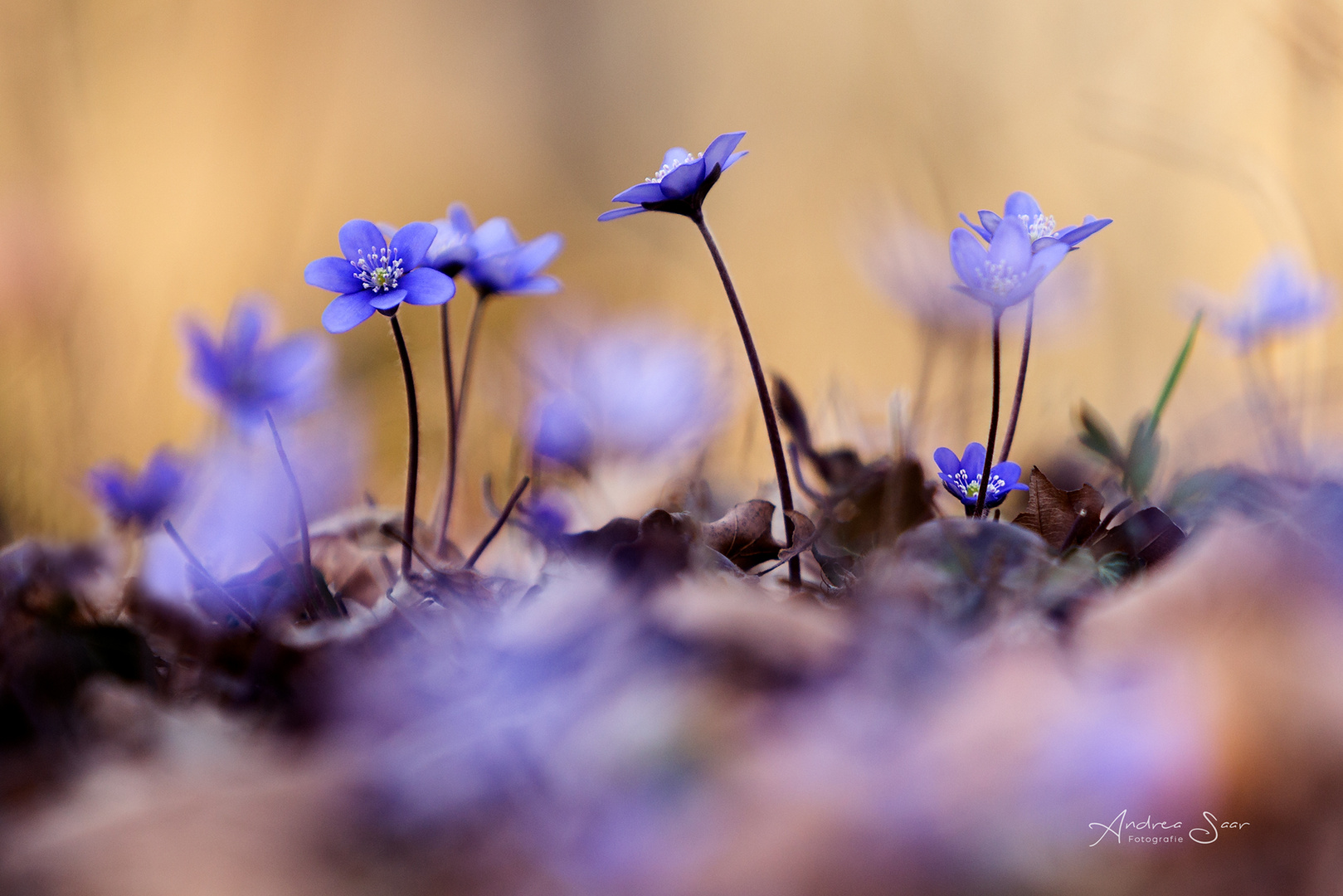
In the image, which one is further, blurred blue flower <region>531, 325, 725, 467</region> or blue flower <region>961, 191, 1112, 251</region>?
blurred blue flower <region>531, 325, 725, 467</region>

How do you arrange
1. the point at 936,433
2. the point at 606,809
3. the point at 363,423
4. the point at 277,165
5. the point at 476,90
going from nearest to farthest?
1. the point at 606,809
2. the point at 936,433
3. the point at 363,423
4. the point at 277,165
5. the point at 476,90

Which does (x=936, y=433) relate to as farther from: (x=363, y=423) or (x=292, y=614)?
(x=363, y=423)

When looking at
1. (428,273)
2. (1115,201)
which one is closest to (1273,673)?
(428,273)

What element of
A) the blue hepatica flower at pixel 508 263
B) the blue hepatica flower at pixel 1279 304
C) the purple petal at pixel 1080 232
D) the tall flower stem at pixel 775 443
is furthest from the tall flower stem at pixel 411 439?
the blue hepatica flower at pixel 1279 304

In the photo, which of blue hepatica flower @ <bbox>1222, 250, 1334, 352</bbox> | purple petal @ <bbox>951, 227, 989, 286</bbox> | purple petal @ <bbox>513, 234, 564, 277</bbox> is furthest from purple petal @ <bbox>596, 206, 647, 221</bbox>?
blue hepatica flower @ <bbox>1222, 250, 1334, 352</bbox>

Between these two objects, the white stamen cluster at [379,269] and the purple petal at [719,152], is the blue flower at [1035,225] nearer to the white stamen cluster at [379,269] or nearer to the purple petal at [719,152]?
the purple petal at [719,152]

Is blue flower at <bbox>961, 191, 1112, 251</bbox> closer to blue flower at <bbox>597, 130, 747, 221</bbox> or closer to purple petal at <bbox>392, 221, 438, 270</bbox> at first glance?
blue flower at <bbox>597, 130, 747, 221</bbox>
